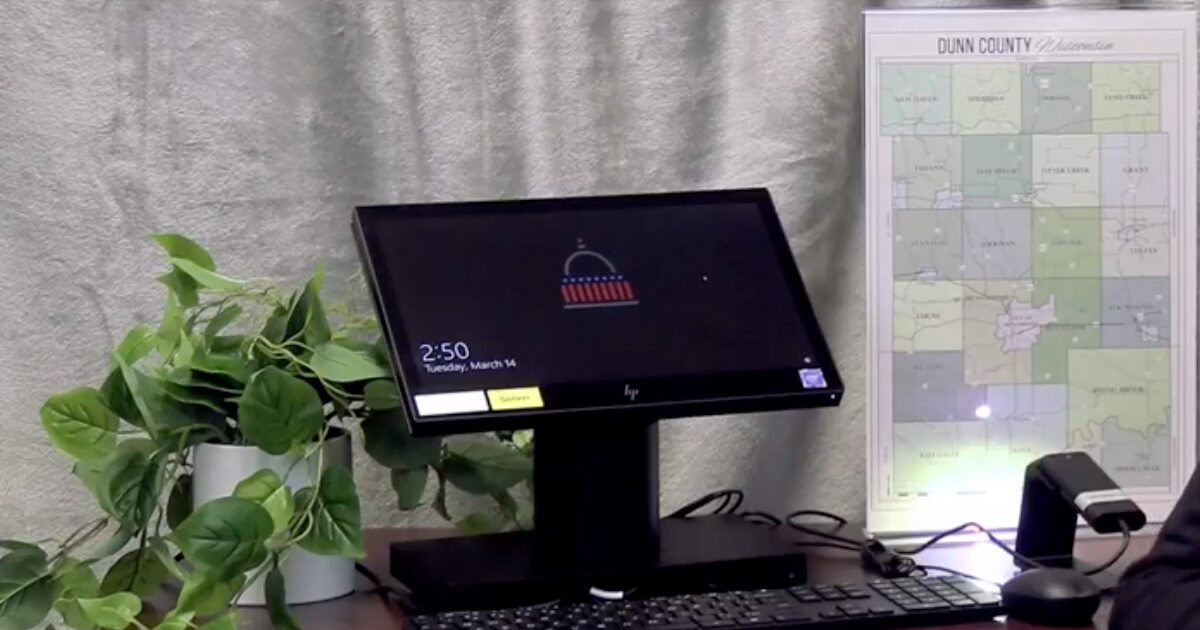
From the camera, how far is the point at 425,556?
1.37m

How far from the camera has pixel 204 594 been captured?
1.20 m

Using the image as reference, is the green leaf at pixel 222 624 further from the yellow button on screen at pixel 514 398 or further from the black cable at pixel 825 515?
the black cable at pixel 825 515

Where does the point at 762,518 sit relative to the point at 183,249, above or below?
below

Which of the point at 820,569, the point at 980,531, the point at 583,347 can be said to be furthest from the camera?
the point at 980,531

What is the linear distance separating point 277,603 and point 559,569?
0.22 m

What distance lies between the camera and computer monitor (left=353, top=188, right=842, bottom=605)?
1.30m

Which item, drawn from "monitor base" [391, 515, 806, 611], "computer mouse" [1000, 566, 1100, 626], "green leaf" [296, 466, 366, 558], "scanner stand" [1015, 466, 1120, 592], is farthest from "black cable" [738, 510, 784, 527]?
"green leaf" [296, 466, 366, 558]

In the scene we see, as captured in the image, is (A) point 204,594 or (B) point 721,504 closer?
(A) point 204,594

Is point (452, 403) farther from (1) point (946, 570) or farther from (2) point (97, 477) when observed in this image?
(1) point (946, 570)

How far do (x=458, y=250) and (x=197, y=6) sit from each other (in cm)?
45

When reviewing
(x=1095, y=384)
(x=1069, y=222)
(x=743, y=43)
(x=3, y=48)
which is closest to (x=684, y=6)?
(x=743, y=43)

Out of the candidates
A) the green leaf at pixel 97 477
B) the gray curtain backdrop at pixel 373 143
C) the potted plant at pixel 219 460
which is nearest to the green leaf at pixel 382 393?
the potted plant at pixel 219 460

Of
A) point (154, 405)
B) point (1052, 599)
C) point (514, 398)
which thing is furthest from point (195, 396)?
point (1052, 599)

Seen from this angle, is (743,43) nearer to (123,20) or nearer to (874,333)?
(874,333)
